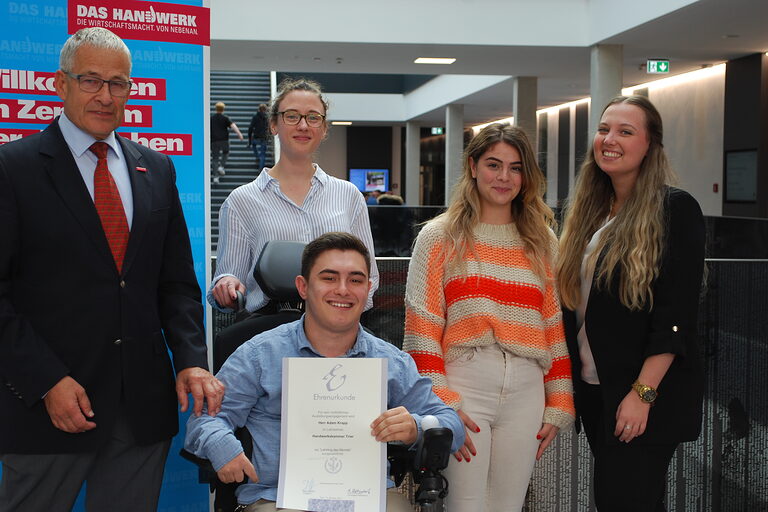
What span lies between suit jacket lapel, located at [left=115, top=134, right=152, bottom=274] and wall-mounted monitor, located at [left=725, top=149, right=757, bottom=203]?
1427cm

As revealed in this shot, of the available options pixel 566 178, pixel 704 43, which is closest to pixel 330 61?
pixel 704 43

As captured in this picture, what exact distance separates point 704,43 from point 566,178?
11.7 meters

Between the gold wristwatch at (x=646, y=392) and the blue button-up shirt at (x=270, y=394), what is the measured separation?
63 cm

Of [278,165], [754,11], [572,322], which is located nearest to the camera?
[572,322]

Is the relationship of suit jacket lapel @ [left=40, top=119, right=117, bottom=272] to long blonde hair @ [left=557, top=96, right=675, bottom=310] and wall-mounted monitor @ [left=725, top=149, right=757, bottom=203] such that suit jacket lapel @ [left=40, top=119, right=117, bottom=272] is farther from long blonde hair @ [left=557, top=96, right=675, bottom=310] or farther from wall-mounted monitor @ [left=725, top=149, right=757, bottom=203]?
wall-mounted monitor @ [left=725, top=149, right=757, bottom=203]

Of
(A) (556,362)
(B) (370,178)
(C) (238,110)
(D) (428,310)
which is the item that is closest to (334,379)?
(D) (428,310)

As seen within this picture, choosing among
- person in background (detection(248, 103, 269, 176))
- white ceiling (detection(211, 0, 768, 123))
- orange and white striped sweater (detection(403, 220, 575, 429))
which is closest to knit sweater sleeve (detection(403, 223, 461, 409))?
orange and white striped sweater (detection(403, 220, 575, 429))

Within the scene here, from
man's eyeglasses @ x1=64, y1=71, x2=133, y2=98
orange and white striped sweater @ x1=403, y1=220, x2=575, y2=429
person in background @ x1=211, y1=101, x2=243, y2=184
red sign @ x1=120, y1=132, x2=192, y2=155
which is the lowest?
orange and white striped sweater @ x1=403, y1=220, x2=575, y2=429

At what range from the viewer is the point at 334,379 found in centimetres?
250

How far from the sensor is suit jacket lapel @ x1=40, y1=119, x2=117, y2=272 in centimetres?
230

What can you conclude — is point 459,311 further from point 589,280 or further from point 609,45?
point 609,45

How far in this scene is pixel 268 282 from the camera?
2.95 metres

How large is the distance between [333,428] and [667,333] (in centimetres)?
114

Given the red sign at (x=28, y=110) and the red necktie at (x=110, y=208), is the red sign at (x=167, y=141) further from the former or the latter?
the red necktie at (x=110, y=208)
